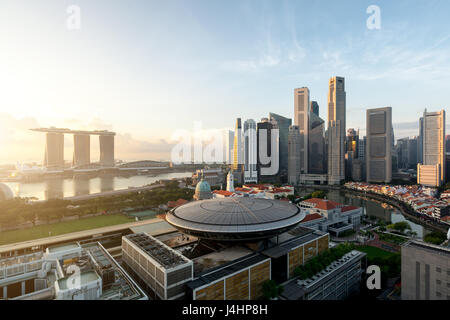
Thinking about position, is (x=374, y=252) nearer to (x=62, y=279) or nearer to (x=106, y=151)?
(x=62, y=279)

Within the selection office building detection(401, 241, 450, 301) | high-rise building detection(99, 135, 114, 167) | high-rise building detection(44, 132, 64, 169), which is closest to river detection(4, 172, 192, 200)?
high-rise building detection(44, 132, 64, 169)

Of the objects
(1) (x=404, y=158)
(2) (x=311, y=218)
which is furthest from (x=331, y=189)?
(1) (x=404, y=158)

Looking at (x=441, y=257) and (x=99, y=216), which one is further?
(x=99, y=216)

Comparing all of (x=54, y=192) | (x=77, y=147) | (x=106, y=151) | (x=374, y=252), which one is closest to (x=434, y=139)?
(x=374, y=252)

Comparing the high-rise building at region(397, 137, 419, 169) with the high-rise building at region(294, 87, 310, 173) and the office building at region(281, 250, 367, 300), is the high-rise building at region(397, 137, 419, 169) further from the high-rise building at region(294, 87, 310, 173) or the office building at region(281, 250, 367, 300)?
the office building at region(281, 250, 367, 300)

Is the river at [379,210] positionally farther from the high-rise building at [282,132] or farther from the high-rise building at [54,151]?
the high-rise building at [54,151]
